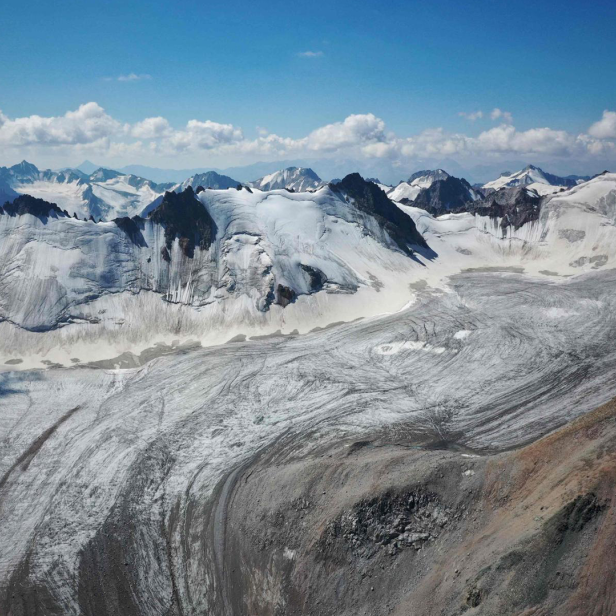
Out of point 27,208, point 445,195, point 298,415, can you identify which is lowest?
point 298,415

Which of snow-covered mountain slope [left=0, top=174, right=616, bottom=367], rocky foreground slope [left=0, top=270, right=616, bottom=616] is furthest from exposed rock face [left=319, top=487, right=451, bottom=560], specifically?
snow-covered mountain slope [left=0, top=174, right=616, bottom=367]

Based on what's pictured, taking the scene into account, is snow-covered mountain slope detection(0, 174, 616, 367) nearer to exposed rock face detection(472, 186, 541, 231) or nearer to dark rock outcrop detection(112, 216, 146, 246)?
dark rock outcrop detection(112, 216, 146, 246)

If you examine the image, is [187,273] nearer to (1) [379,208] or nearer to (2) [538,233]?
(1) [379,208]

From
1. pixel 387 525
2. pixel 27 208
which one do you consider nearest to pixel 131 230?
pixel 27 208

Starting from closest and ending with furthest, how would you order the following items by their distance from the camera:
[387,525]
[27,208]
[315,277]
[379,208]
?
[387,525], [315,277], [27,208], [379,208]

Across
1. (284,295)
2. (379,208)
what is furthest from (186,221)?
(379,208)

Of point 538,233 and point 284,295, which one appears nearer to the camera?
point 284,295

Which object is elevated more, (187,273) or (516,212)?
(516,212)

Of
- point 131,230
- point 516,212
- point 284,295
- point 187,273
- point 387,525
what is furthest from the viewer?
point 516,212
